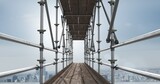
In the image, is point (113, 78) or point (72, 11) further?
point (72, 11)

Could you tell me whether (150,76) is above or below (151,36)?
below

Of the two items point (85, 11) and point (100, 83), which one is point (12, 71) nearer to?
point (100, 83)

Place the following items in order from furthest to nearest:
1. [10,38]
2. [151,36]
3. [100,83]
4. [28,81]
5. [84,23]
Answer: [84,23] < [100,83] < [28,81] < [10,38] < [151,36]

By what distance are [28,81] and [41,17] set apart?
981 mm

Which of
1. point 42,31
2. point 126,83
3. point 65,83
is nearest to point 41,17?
point 42,31

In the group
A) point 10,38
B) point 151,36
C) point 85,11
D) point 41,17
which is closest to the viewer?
point 151,36

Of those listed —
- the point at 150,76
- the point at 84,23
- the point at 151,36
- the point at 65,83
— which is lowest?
the point at 65,83

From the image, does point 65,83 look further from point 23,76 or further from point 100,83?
point 23,76

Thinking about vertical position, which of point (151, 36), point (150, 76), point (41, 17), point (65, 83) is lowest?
point (65, 83)

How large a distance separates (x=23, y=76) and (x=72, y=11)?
6.42m

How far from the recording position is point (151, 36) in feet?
3.73

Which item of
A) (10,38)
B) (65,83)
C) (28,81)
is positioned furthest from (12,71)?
(65,83)

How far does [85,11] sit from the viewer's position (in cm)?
811

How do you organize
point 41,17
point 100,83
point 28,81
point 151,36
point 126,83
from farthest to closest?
point 100,83 < point 41,17 < point 28,81 < point 126,83 < point 151,36
